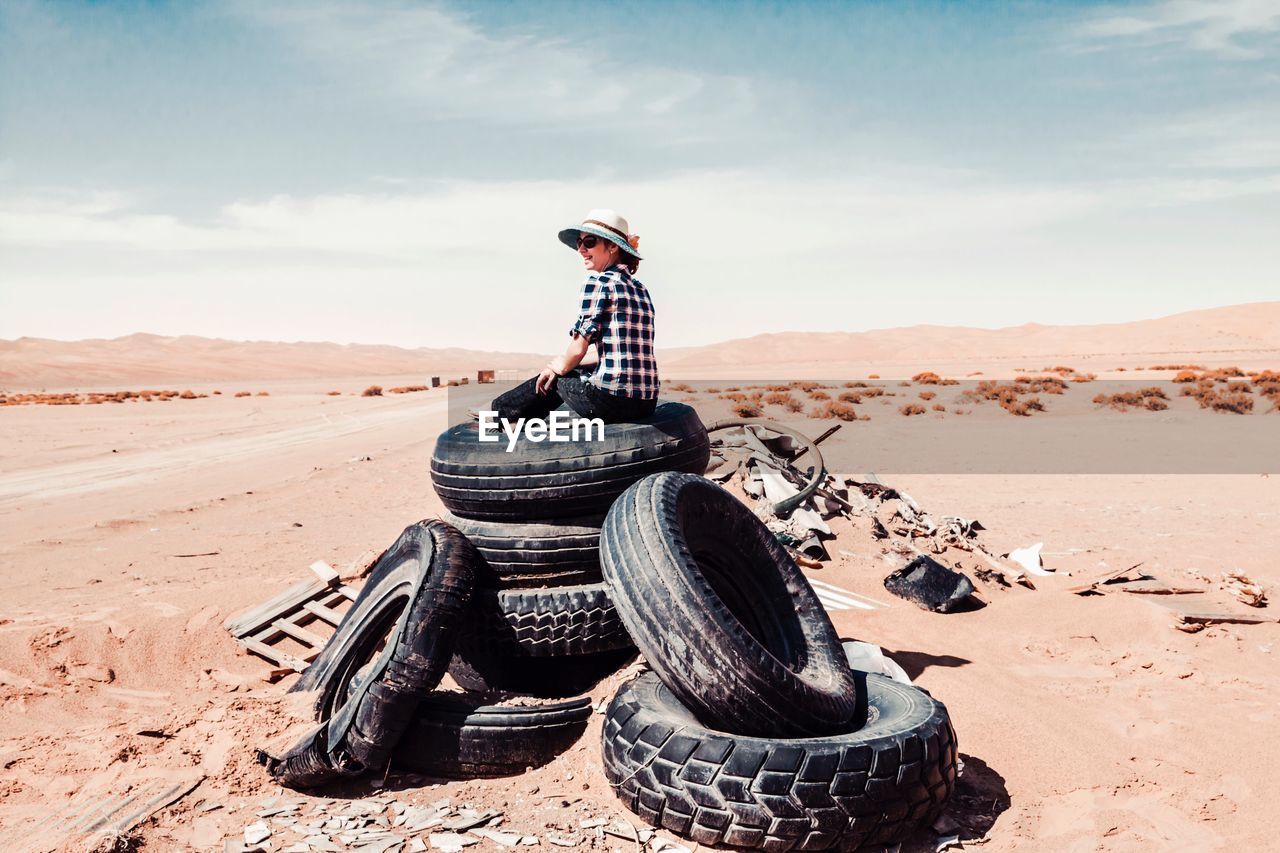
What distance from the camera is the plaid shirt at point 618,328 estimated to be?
18.9 ft

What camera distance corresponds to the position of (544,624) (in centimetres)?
534

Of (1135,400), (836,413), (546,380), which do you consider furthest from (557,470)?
(1135,400)

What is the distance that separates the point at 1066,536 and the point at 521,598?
859 cm

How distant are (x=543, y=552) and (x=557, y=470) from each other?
530 millimetres

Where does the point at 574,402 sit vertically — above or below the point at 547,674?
above

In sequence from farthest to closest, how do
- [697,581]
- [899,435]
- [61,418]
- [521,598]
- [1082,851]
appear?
1. [61,418]
2. [899,435]
3. [521,598]
4. [697,581]
5. [1082,851]

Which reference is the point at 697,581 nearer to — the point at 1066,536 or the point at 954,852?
the point at 954,852

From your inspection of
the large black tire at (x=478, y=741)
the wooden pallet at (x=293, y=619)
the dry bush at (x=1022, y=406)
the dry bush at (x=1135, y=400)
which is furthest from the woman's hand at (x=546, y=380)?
the dry bush at (x=1135, y=400)

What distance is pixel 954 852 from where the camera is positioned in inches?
154

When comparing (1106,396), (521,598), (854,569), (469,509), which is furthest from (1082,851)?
(1106,396)

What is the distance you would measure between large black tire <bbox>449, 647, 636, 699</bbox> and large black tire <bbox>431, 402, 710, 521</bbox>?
3.00 ft

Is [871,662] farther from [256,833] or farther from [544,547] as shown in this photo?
[256,833]

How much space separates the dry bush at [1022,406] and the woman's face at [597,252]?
25961mm

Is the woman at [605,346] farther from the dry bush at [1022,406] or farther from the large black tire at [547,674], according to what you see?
the dry bush at [1022,406]
